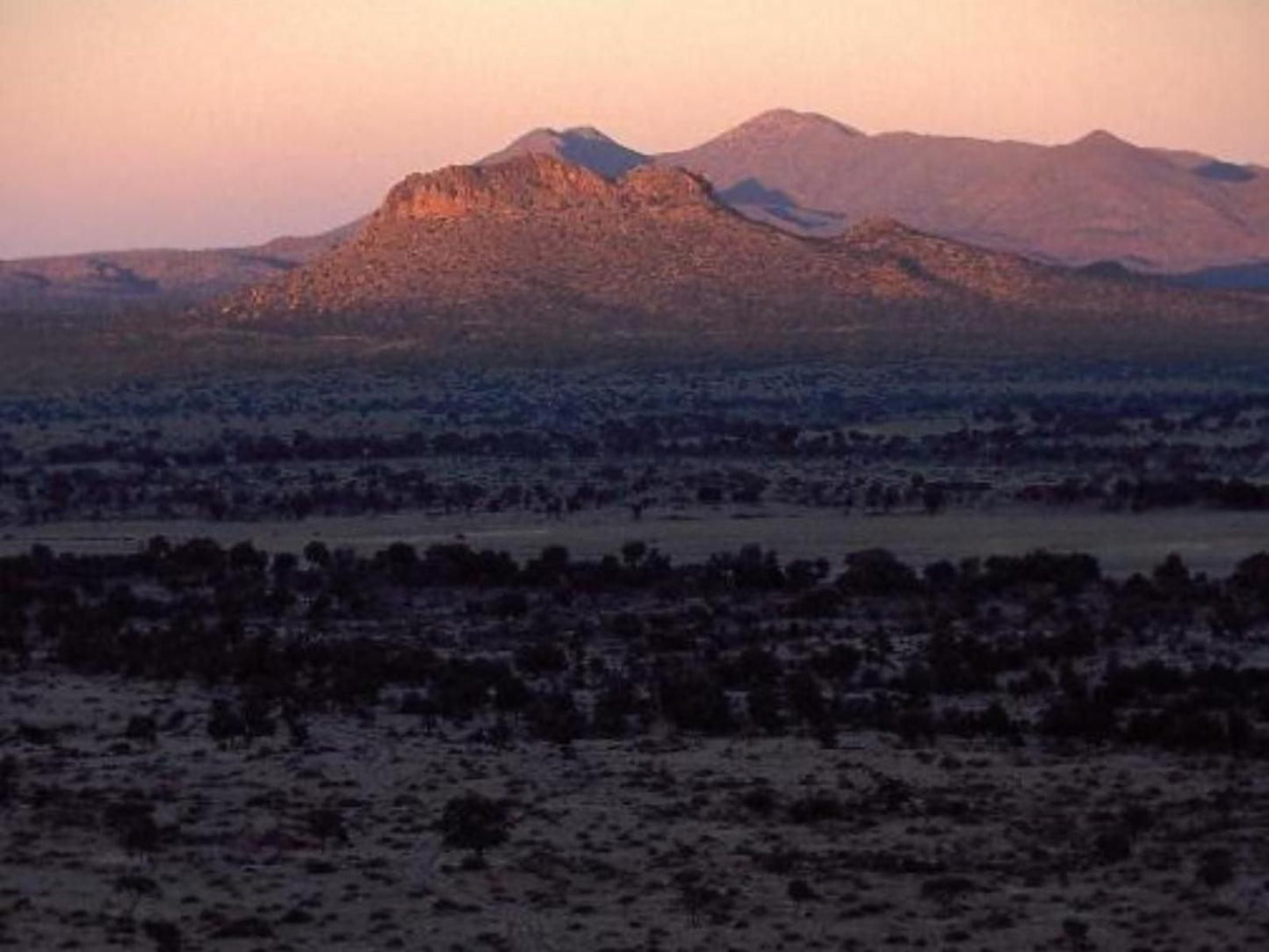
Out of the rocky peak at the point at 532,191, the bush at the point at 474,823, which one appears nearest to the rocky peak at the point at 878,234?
the rocky peak at the point at 532,191

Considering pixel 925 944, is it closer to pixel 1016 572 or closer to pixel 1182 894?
pixel 1182 894

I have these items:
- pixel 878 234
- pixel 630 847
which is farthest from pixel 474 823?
pixel 878 234

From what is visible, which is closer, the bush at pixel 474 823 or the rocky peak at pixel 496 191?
the bush at pixel 474 823

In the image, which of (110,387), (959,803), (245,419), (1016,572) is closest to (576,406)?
(245,419)

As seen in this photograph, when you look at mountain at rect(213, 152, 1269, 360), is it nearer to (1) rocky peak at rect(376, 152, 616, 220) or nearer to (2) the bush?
(1) rocky peak at rect(376, 152, 616, 220)

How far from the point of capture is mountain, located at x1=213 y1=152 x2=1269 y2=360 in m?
126

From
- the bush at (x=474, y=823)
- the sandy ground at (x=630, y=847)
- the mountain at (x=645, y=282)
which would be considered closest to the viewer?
the sandy ground at (x=630, y=847)

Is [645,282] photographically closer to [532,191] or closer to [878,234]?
[532,191]

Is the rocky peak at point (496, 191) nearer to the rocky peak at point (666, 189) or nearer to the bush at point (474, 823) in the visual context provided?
the rocky peak at point (666, 189)

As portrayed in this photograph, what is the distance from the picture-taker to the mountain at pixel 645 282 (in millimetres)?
125812

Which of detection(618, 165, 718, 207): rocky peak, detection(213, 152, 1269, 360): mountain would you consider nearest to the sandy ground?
detection(213, 152, 1269, 360): mountain

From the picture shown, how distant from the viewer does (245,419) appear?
9362cm

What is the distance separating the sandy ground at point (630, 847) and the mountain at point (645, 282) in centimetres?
9276

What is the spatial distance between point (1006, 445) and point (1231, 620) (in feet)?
128
